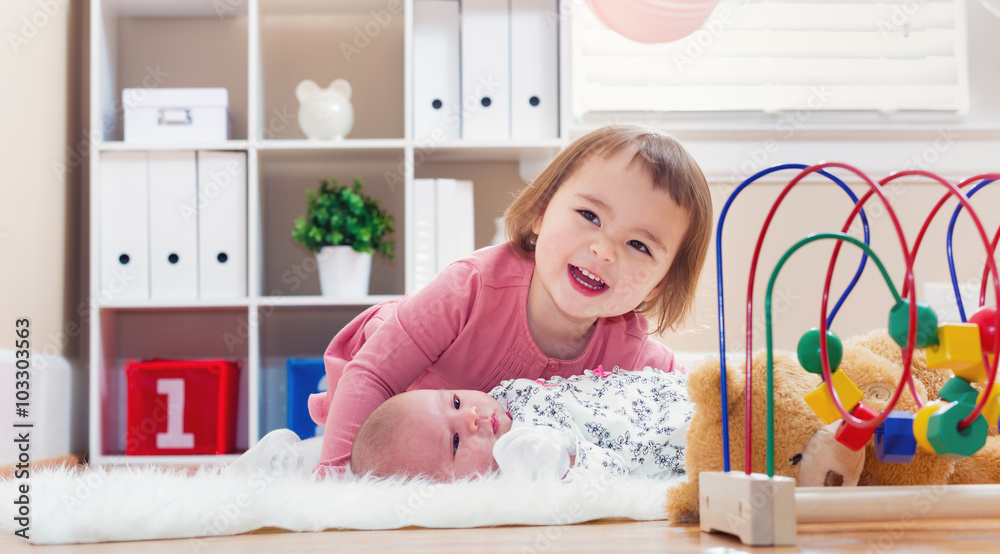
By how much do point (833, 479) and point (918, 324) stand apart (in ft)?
0.65

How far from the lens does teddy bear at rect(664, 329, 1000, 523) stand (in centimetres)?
68

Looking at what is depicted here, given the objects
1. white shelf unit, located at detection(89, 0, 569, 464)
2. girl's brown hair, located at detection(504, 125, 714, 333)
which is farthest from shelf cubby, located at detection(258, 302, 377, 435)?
girl's brown hair, located at detection(504, 125, 714, 333)

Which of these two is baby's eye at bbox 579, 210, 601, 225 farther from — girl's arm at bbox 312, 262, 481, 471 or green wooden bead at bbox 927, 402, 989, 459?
green wooden bead at bbox 927, 402, 989, 459

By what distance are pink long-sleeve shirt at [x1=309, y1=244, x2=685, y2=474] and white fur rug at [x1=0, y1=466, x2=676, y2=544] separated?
31 cm

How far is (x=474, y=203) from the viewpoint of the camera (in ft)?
7.37

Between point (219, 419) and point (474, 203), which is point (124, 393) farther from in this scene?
point (474, 203)

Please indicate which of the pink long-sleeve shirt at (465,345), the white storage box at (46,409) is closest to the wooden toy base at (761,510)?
the pink long-sleeve shirt at (465,345)

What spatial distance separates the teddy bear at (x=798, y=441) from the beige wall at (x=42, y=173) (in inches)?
56.2

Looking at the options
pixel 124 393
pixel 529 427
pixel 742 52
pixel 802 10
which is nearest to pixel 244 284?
pixel 124 393

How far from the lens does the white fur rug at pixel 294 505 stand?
2.11 feet

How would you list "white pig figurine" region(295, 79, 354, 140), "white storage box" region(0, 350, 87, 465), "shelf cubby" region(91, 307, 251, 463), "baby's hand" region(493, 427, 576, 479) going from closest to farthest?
"baby's hand" region(493, 427, 576, 479), "white storage box" region(0, 350, 87, 465), "white pig figurine" region(295, 79, 354, 140), "shelf cubby" region(91, 307, 251, 463)

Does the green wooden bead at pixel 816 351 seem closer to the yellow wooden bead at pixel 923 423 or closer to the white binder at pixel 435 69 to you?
the yellow wooden bead at pixel 923 423

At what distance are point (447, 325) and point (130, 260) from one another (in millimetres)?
1143

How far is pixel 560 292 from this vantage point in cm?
113
